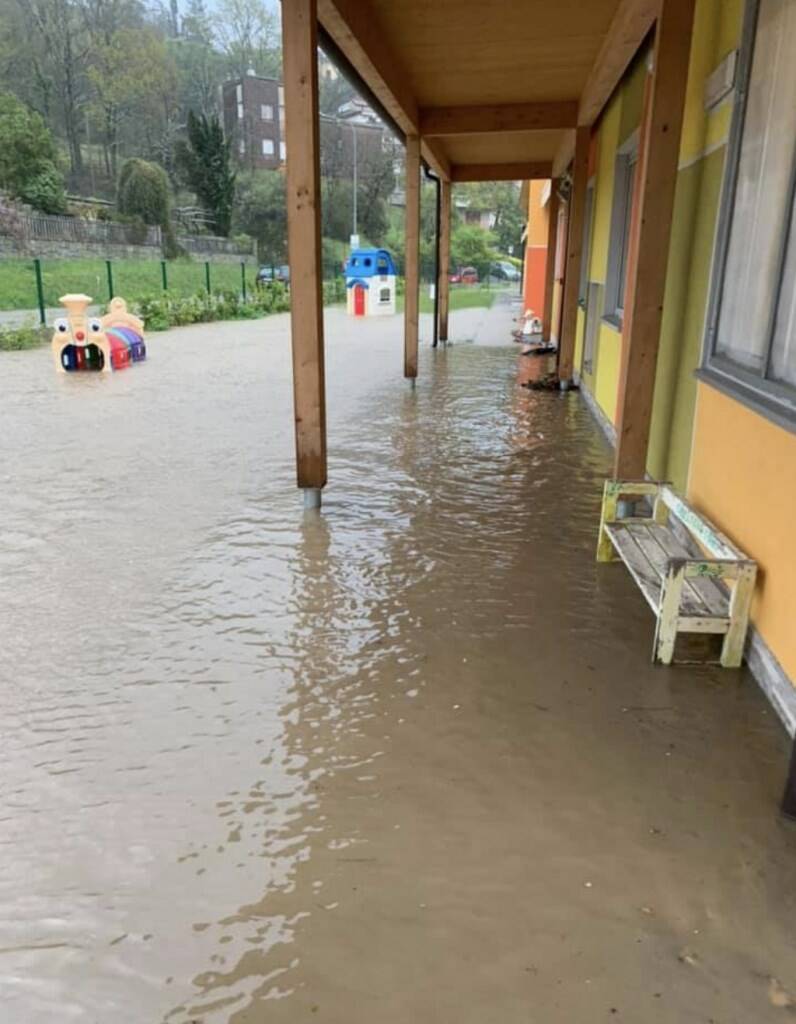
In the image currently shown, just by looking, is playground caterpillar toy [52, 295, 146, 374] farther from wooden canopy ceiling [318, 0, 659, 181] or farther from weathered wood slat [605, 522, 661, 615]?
weathered wood slat [605, 522, 661, 615]

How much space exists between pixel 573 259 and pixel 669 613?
261 inches

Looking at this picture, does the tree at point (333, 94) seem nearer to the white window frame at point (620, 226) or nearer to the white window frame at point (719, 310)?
the white window frame at point (620, 226)

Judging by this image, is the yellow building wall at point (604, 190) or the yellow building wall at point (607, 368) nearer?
the yellow building wall at point (607, 368)

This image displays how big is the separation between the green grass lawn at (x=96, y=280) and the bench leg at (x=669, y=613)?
688 inches

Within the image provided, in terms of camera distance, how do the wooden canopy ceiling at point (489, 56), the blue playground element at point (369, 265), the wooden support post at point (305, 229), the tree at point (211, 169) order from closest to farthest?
the wooden support post at point (305, 229) < the wooden canopy ceiling at point (489, 56) < the blue playground element at point (369, 265) < the tree at point (211, 169)

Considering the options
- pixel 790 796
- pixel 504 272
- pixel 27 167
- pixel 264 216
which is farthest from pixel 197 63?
pixel 790 796

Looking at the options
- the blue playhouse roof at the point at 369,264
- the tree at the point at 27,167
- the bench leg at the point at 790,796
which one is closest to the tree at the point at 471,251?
the tree at the point at 27,167

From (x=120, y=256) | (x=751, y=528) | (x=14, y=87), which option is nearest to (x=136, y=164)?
(x=120, y=256)

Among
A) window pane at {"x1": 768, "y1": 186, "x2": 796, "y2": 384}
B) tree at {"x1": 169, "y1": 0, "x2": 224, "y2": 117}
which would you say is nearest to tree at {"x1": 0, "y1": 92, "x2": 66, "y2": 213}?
tree at {"x1": 169, "y1": 0, "x2": 224, "y2": 117}

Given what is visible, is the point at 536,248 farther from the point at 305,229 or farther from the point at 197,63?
the point at 197,63

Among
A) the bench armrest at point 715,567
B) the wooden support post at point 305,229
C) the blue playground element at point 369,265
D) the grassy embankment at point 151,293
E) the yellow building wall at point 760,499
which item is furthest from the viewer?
the blue playground element at point 369,265

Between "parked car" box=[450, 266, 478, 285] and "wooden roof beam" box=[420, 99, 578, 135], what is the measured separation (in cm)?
3680

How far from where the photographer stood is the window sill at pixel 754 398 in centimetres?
249

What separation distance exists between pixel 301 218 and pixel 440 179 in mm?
9230
